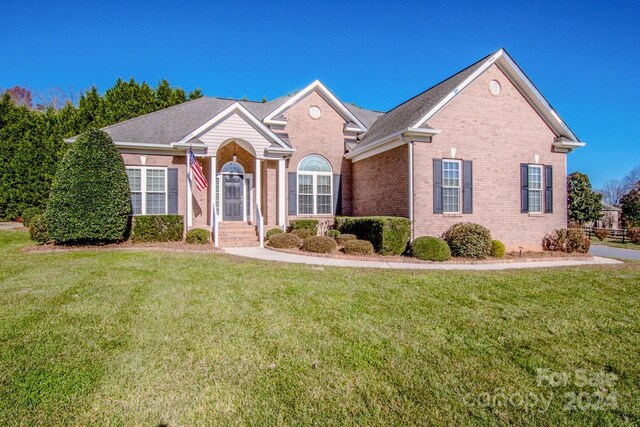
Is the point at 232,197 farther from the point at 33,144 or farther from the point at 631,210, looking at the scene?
the point at 631,210

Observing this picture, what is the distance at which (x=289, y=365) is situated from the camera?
3.94 m

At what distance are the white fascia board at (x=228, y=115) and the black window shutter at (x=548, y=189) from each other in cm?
1047

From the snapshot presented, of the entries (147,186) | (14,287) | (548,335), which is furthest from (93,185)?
(548,335)

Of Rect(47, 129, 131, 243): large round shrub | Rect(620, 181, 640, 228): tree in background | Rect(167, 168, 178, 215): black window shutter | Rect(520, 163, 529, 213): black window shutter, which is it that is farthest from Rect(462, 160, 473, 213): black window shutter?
Rect(620, 181, 640, 228): tree in background

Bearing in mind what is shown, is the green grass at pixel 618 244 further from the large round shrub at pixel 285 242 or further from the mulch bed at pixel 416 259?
the large round shrub at pixel 285 242

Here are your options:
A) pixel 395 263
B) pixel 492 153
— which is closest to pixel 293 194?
pixel 395 263

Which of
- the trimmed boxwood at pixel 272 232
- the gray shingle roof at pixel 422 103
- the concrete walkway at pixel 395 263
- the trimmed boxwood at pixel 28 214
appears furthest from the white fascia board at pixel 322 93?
the trimmed boxwood at pixel 28 214

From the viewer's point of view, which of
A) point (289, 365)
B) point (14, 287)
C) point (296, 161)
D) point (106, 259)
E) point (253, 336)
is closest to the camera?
point (289, 365)

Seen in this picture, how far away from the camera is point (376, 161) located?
50.3 ft

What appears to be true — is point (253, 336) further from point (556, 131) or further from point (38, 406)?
point (556, 131)

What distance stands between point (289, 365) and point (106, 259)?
7863mm

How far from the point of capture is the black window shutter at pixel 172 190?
14914 millimetres

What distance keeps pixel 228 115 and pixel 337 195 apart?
19.5 ft

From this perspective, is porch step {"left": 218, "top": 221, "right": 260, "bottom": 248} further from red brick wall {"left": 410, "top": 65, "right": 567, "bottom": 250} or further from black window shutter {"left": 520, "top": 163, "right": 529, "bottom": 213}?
black window shutter {"left": 520, "top": 163, "right": 529, "bottom": 213}
